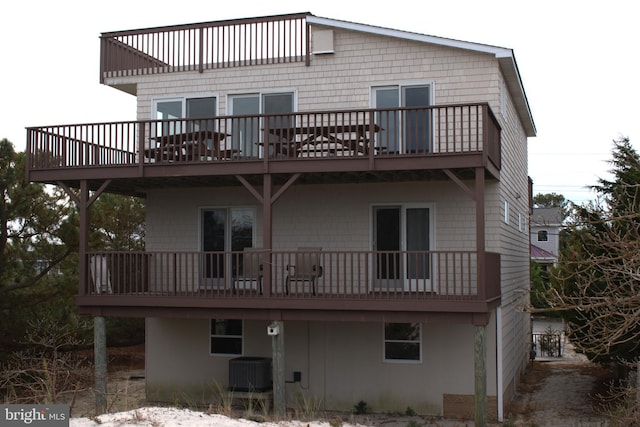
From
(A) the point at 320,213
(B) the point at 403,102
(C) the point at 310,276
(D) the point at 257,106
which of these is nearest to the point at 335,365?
(C) the point at 310,276

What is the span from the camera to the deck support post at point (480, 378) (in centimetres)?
1456

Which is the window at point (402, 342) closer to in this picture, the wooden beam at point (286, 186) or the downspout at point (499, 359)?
the downspout at point (499, 359)

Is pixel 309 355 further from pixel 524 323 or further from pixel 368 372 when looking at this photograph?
pixel 524 323

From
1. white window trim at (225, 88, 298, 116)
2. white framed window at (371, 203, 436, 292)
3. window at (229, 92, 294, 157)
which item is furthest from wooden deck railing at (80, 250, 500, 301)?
white window trim at (225, 88, 298, 116)

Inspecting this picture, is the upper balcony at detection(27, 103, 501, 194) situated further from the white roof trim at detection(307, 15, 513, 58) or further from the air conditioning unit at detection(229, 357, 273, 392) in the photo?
the air conditioning unit at detection(229, 357, 273, 392)

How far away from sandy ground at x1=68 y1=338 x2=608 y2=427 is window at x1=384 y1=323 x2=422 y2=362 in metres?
1.33

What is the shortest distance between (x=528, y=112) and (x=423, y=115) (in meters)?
6.99

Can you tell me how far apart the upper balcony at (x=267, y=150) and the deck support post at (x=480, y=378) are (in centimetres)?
326

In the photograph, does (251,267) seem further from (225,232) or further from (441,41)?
(441,41)

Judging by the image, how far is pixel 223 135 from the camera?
17.0 metres

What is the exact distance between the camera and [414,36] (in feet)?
57.0

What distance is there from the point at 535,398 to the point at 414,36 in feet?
30.4

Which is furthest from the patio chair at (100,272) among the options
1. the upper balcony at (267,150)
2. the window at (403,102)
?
the window at (403,102)

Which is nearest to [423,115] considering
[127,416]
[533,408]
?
[533,408]
